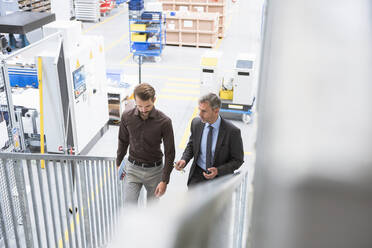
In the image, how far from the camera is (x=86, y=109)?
704 cm

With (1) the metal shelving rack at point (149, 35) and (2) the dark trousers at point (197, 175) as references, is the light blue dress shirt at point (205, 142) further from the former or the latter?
(1) the metal shelving rack at point (149, 35)

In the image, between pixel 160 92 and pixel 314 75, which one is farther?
pixel 160 92

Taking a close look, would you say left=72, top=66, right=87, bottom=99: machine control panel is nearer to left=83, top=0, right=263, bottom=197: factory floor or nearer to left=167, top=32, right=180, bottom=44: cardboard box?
left=83, top=0, right=263, bottom=197: factory floor

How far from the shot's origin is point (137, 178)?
3.97 m

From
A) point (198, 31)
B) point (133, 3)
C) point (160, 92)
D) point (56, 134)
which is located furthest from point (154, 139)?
point (198, 31)

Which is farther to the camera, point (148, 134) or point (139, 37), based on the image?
point (139, 37)

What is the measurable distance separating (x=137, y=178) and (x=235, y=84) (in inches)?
192

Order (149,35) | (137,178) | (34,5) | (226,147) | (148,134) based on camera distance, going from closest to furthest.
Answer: (226,147) → (148,134) → (137,178) → (149,35) → (34,5)

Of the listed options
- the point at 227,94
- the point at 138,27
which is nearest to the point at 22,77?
the point at 227,94

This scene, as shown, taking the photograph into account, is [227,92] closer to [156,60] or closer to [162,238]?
[156,60]

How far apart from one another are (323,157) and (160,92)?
10126 millimetres

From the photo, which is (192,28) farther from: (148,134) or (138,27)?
(148,134)

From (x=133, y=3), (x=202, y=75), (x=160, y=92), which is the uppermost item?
(x=133, y=3)

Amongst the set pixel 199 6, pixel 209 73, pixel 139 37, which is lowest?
pixel 209 73
